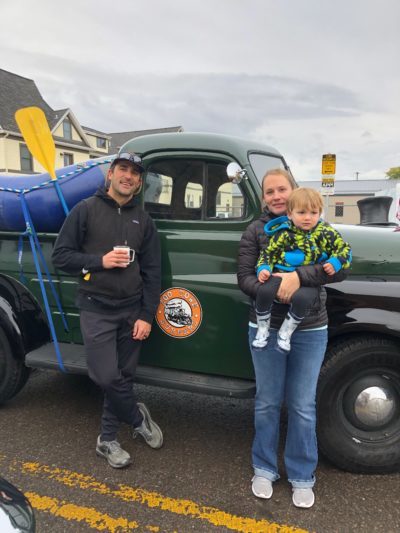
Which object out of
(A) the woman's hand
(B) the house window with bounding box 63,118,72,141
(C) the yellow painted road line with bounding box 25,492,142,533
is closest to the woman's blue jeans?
(A) the woman's hand

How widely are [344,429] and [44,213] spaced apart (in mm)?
2498

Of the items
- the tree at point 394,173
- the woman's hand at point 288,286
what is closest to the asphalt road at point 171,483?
the woman's hand at point 288,286

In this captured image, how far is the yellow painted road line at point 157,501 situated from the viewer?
227 cm

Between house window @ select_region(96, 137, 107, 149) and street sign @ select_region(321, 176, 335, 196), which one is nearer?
street sign @ select_region(321, 176, 335, 196)

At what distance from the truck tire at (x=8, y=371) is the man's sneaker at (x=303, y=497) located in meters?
2.26

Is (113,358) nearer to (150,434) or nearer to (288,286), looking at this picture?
(150,434)

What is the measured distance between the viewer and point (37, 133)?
312cm

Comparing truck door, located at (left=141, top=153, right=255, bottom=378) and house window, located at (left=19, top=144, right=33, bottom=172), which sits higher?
house window, located at (left=19, top=144, right=33, bottom=172)

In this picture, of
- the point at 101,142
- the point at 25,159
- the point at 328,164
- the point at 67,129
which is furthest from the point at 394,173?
the point at 328,164

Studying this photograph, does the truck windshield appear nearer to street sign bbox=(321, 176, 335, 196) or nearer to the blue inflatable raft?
the blue inflatable raft

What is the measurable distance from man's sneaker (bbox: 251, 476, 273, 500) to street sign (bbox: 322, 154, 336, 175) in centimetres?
676

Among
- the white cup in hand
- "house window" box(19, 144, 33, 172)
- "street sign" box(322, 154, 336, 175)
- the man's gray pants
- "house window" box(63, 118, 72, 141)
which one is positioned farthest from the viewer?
"house window" box(63, 118, 72, 141)

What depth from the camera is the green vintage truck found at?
8.53ft

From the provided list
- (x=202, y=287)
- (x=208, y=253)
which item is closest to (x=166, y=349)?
(x=202, y=287)
